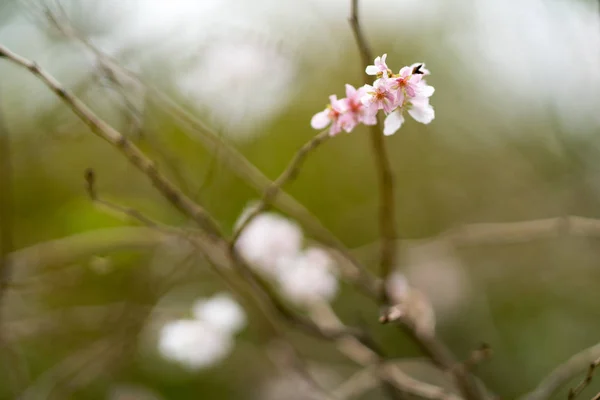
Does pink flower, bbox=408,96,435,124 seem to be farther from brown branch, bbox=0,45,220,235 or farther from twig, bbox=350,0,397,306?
brown branch, bbox=0,45,220,235

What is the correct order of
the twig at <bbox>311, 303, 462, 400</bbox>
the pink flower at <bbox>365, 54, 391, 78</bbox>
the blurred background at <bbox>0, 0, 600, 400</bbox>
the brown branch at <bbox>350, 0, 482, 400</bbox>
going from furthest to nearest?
the blurred background at <bbox>0, 0, 600, 400</bbox>, the twig at <bbox>311, 303, 462, 400</bbox>, the brown branch at <bbox>350, 0, 482, 400</bbox>, the pink flower at <bbox>365, 54, 391, 78</bbox>

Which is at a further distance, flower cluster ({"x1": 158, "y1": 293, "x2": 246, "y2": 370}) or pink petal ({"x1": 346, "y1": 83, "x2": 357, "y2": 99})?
flower cluster ({"x1": 158, "y1": 293, "x2": 246, "y2": 370})

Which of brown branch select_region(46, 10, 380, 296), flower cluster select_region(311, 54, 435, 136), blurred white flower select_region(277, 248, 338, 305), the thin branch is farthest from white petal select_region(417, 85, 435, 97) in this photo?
the thin branch

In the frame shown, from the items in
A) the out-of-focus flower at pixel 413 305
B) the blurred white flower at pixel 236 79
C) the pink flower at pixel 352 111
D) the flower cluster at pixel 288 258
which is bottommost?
the out-of-focus flower at pixel 413 305

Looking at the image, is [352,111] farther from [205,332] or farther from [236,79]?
[205,332]

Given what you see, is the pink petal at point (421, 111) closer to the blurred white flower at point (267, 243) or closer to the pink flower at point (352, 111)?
the pink flower at point (352, 111)

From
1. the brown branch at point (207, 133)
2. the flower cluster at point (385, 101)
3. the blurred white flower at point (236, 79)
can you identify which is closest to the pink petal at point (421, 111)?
the flower cluster at point (385, 101)

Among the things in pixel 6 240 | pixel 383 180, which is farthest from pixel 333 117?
pixel 6 240
